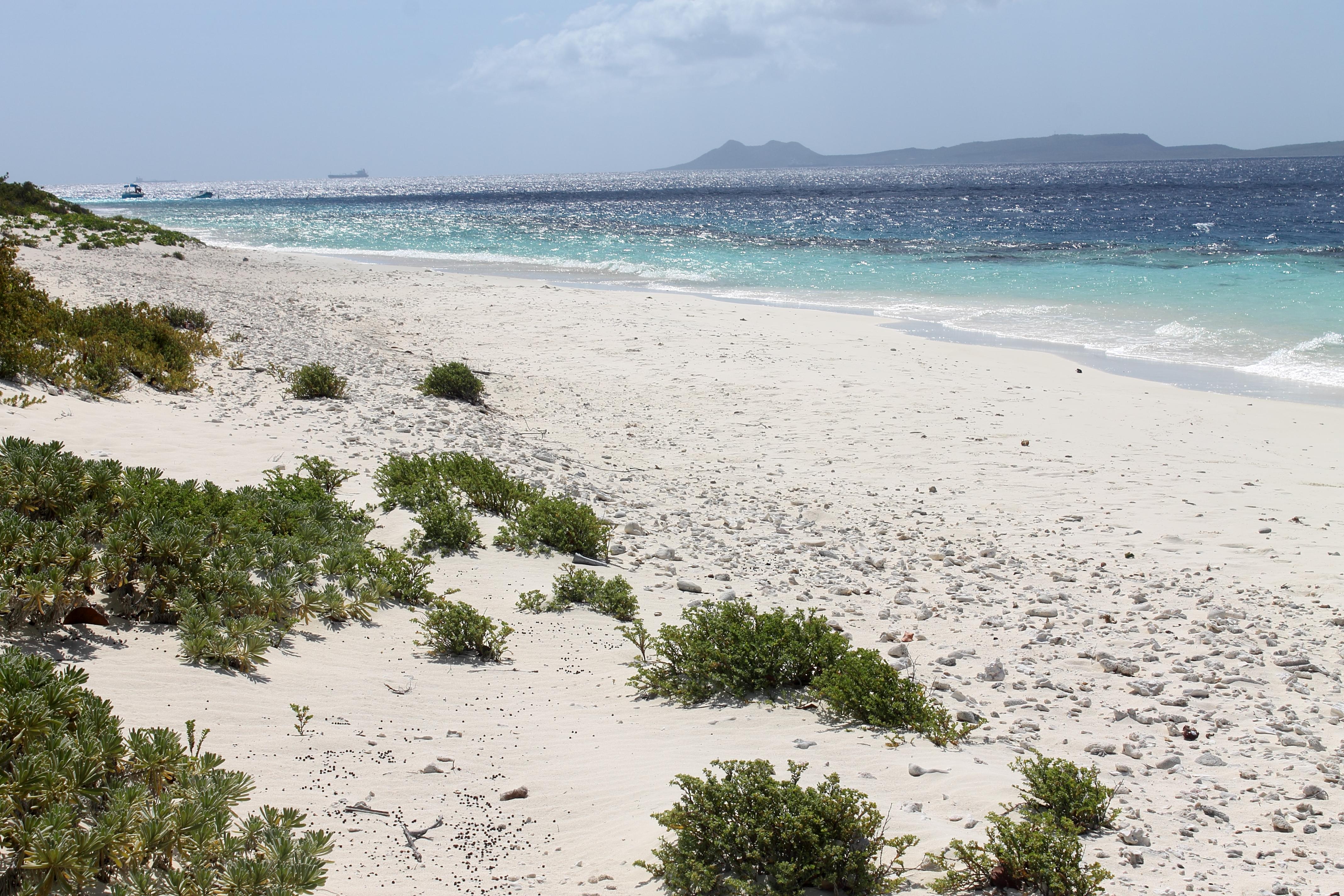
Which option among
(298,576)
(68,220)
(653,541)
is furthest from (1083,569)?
(68,220)

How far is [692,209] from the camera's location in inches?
3068

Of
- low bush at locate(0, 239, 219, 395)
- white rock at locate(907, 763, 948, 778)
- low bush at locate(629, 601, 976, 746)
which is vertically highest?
low bush at locate(0, 239, 219, 395)

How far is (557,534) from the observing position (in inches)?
307

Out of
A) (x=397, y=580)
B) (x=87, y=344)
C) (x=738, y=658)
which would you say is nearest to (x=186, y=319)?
(x=87, y=344)

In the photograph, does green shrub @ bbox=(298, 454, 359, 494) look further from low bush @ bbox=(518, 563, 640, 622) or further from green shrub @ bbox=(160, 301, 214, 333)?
green shrub @ bbox=(160, 301, 214, 333)

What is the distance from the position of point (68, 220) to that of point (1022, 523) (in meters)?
39.8

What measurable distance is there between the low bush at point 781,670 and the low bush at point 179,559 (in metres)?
2.00

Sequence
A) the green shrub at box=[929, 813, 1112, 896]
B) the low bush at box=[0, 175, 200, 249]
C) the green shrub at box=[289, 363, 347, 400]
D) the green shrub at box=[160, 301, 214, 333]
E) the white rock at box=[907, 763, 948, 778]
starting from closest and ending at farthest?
1. the green shrub at box=[929, 813, 1112, 896]
2. the white rock at box=[907, 763, 948, 778]
3. the green shrub at box=[289, 363, 347, 400]
4. the green shrub at box=[160, 301, 214, 333]
5. the low bush at box=[0, 175, 200, 249]

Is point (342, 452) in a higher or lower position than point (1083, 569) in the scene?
higher

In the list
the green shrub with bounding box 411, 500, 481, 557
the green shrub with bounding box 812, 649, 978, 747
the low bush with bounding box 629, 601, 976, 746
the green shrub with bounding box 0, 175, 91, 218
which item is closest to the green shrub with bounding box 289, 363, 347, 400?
the green shrub with bounding box 411, 500, 481, 557

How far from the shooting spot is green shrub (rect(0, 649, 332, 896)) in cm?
290

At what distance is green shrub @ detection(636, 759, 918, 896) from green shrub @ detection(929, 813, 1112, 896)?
0.21 metres

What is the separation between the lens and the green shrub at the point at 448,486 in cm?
816

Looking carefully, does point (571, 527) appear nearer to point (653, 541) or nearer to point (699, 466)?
point (653, 541)
